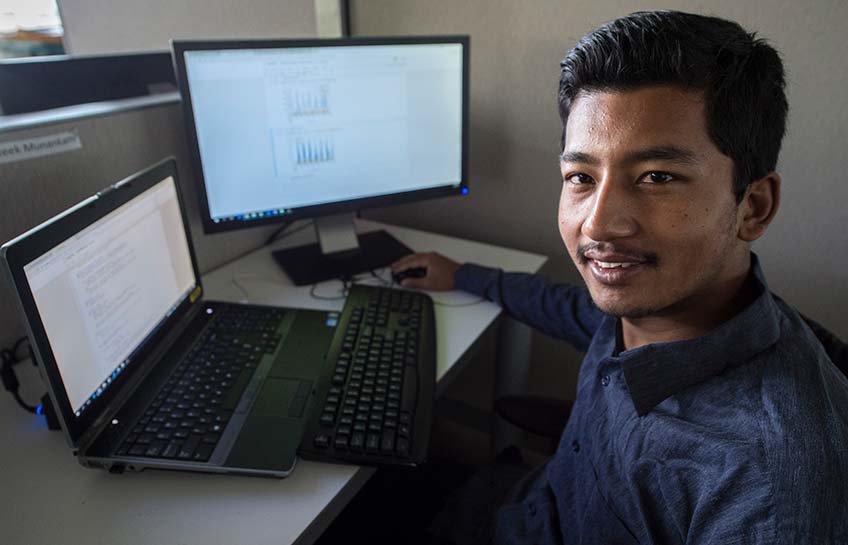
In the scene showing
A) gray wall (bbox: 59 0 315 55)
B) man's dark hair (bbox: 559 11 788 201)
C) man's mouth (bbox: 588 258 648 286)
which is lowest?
man's mouth (bbox: 588 258 648 286)

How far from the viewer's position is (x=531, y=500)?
94 cm

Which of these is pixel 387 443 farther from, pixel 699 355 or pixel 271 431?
pixel 699 355

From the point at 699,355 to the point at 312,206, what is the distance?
86cm

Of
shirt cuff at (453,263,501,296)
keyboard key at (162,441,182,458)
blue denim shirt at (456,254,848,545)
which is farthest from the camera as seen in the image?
shirt cuff at (453,263,501,296)

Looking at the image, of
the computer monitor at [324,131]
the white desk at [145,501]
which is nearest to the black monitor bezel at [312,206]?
the computer monitor at [324,131]

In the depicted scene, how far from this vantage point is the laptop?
0.70m

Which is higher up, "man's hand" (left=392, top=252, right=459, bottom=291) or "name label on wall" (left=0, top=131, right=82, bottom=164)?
"name label on wall" (left=0, top=131, right=82, bottom=164)

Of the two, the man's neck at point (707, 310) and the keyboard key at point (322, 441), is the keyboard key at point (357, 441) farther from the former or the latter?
the man's neck at point (707, 310)

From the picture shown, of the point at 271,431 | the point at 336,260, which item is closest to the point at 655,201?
the point at 271,431

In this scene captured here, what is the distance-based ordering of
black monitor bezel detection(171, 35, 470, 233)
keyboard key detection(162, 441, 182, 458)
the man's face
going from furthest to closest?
1. black monitor bezel detection(171, 35, 470, 233)
2. keyboard key detection(162, 441, 182, 458)
3. the man's face

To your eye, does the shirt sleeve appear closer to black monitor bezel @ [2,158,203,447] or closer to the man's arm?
the man's arm

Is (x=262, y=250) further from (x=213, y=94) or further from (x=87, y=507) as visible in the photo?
(x=87, y=507)

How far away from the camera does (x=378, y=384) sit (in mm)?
885

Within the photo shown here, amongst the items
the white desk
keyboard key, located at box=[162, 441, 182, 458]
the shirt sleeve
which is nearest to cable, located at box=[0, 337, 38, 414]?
the white desk
